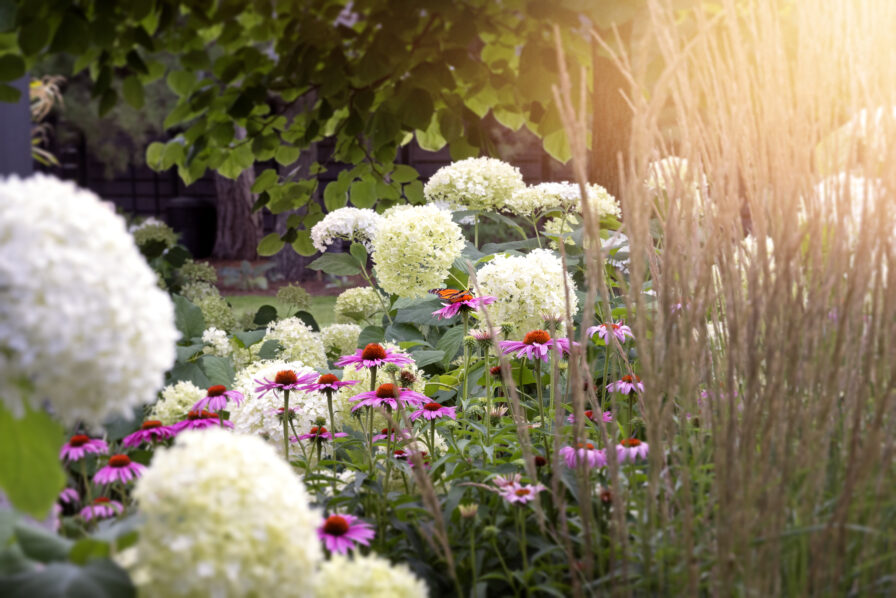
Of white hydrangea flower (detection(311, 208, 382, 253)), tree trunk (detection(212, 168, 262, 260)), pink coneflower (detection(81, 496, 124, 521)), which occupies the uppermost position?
tree trunk (detection(212, 168, 262, 260))

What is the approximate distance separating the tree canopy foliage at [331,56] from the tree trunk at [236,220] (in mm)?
8984

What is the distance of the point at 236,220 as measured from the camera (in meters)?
11.5

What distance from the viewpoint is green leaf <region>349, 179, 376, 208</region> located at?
2.80 m

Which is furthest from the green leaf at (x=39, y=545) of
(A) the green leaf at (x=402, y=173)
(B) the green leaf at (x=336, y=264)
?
(B) the green leaf at (x=336, y=264)

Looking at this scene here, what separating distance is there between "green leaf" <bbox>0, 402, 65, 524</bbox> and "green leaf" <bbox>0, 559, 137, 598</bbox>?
0.08 m

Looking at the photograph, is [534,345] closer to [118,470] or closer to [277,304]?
[118,470]

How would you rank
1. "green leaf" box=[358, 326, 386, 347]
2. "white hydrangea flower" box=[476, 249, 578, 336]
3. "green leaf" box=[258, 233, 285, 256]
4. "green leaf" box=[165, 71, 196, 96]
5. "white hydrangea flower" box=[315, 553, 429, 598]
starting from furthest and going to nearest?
"green leaf" box=[358, 326, 386, 347]
"green leaf" box=[258, 233, 285, 256]
"white hydrangea flower" box=[476, 249, 578, 336]
"green leaf" box=[165, 71, 196, 96]
"white hydrangea flower" box=[315, 553, 429, 598]

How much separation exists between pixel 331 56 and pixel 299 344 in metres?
1.23

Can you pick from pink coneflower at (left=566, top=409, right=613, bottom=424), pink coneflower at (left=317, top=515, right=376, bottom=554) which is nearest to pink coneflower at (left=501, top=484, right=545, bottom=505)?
pink coneflower at (left=317, top=515, right=376, bottom=554)

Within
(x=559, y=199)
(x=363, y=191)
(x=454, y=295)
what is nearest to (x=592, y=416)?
(x=454, y=295)

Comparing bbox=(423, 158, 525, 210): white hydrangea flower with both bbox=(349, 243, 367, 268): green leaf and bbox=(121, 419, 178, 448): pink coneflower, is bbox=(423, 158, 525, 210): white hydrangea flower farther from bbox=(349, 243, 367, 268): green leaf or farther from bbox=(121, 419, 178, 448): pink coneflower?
bbox=(121, 419, 178, 448): pink coneflower

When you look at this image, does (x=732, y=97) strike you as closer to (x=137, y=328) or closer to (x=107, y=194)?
(x=137, y=328)

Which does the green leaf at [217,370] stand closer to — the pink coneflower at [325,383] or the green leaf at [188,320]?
the green leaf at [188,320]

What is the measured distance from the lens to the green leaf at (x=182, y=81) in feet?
7.06
